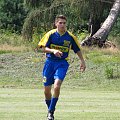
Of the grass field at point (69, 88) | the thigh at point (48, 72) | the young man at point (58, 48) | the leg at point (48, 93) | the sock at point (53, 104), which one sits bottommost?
the grass field at point (69, 88)

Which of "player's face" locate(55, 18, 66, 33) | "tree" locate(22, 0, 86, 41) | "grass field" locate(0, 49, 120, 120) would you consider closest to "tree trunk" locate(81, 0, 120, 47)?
"grass field" locate(0, 49, 120, 120)

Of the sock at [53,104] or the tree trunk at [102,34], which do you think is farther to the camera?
the tree trunk at [102,34]

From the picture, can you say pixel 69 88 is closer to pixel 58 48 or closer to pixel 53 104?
pixel 58 48

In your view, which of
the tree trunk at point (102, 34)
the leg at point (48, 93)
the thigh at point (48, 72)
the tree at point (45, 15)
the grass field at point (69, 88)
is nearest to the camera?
the thigh at point (48, 72)

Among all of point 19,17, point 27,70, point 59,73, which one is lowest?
point 19,17

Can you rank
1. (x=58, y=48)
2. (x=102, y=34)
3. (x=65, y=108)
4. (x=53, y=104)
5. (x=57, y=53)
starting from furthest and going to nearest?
(x=102, y=34) < (x=65, y=108) < (x=58, y=48) < (x=53, y=104) < (x=57, y=53)

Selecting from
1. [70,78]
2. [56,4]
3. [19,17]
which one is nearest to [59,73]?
[70,78]

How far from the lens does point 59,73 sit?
975 centimetres

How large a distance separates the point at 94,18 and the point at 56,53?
2856 cm

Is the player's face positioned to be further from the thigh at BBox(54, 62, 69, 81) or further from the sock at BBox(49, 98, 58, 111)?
the sock at BBox(49, 98, 58, 111)

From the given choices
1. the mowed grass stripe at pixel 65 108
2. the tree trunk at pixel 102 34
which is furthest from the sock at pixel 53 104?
the tree trunk at pixel 102 34

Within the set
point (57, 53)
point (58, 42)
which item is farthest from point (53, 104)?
point (58, 42)

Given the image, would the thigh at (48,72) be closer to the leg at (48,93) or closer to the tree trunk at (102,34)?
the leg at (48,93)

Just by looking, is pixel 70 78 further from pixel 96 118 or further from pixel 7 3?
pixel 7 3
